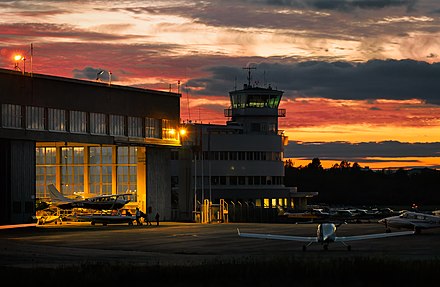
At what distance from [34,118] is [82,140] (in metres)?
5.50

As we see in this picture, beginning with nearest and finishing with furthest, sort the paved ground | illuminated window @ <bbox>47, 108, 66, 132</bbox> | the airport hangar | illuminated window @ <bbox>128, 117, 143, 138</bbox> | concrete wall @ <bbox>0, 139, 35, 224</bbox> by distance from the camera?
1. the paved ground
2. concrete wall @ <bbox>0, 139, 35, 224</bbox>
3. the airport hangar
4. illuminated window @ <bbox>47, 108, 66, 132</bbox>
5. illuminated window @ <bbox>128, 117, 143, 138</bbox>

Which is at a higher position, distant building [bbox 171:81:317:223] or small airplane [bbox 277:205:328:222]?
distant building [bbox 171:81:317:223]

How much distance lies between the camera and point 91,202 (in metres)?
75.0

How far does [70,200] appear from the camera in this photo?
247ft

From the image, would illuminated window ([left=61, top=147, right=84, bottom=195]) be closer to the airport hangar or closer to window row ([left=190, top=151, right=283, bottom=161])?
the airport hangar

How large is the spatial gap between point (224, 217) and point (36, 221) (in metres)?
22.3

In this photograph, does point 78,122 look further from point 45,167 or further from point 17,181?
point 45,167

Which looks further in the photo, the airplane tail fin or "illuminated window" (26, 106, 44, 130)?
the airplane tail fin

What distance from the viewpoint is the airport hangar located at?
6253cm

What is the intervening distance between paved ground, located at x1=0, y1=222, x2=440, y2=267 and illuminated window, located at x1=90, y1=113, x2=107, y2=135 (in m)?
11.5

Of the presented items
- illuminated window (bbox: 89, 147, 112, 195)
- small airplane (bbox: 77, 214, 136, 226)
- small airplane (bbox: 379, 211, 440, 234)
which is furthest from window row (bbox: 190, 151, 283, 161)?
small airplane (bbox: 379, 211, 440, 234)

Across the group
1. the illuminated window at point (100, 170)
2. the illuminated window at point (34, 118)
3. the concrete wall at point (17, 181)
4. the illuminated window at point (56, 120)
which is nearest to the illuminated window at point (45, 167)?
the illuminated window at point (100, 170)

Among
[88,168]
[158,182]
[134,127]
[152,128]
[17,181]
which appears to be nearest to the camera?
[17,181]

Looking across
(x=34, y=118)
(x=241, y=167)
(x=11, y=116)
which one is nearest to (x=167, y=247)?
(x=11, y=116)
